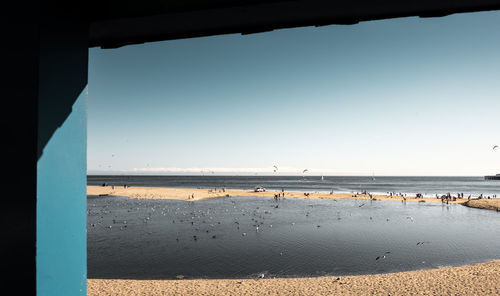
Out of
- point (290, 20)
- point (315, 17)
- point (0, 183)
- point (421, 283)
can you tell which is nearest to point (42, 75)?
point (0, 183)

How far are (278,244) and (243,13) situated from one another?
66.8 ft

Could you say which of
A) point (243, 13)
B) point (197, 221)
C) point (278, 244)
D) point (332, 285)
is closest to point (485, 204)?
point (278, 244)

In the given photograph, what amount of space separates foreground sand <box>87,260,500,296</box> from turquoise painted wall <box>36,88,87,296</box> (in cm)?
1156

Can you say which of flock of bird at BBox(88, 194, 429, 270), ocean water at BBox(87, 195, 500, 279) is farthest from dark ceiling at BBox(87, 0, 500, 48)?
flock of bird at BBox(88, 194, 429, 270)

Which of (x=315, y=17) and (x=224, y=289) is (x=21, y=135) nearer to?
(x=315, y=17)

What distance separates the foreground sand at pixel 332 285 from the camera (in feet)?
39.9

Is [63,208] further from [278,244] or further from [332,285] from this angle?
[278,244]

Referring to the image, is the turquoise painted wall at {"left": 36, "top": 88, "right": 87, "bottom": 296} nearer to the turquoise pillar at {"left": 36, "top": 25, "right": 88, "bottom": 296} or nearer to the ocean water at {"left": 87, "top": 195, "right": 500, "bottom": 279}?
the turquoise pillar at {"left": 36, "top": 25, "right": 88, "bottom": 296}

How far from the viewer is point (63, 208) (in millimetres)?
1783

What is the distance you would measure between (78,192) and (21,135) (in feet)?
1.61

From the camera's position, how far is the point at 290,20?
2.27 metres

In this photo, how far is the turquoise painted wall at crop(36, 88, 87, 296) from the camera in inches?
65.4

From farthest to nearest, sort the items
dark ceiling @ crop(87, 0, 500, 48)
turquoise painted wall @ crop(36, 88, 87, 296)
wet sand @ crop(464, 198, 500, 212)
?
1. wet sand @ crop(464, 198, 500, 212)
2. dark ceiling @ crop(87, 0, 500, 48)
3. turquoise painted wall @ crop(36, 88, 87, 296)

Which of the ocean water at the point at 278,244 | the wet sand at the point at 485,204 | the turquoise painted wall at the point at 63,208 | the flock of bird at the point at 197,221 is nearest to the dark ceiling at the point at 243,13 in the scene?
the turquoise painted wall at the point at 63,208
